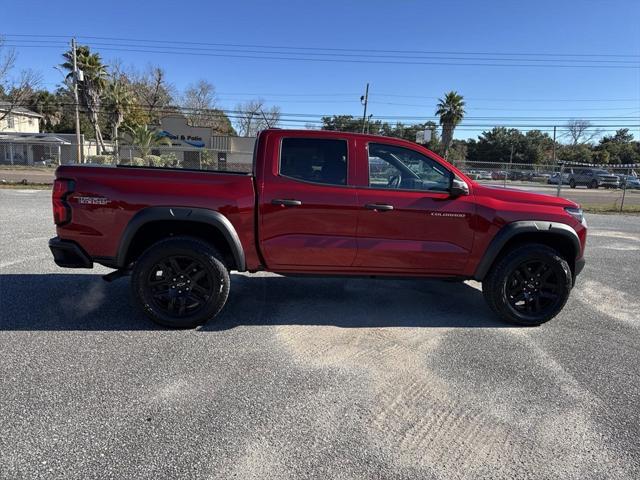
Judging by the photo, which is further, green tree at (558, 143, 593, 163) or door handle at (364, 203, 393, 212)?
green tree at (558, 143, 593, 163)

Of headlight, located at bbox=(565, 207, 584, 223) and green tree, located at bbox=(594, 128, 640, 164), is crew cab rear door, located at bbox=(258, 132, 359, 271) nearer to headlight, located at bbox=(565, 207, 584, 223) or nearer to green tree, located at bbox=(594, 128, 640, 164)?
headlight, located at bbox=(565, 207, 584, 223)

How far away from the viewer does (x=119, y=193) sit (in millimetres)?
4020

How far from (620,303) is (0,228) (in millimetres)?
10393

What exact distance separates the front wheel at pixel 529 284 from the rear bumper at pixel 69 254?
386 centimetres

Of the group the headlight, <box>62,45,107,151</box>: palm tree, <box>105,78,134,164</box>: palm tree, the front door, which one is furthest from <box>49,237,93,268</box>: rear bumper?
<box>105,78,134,164</box>: palm tree

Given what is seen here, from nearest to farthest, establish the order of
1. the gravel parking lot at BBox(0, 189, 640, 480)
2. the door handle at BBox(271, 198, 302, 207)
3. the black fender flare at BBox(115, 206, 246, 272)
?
the gravel parking lot at BBox(0, 189, 640, 480), the black fender flare at BBox(115, 206, 246, 272), the door handle at BBox(271, 198, 302, 207)

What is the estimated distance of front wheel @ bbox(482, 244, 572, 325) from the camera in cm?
445

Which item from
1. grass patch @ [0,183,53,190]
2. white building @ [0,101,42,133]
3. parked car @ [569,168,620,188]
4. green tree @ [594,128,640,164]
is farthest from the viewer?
green tree @ [594,128,640,164]

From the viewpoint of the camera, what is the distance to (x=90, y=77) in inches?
1572

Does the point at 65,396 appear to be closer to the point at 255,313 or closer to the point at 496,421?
the point at 255,313

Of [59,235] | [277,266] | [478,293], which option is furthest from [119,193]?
[478,293]

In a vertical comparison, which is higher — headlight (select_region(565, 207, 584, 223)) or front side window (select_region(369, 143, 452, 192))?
front side window (select_region(369, 143, 452, 192))

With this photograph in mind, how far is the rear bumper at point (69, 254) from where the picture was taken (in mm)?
4117

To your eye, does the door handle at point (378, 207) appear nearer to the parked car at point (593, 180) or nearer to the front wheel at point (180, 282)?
the front wheel at point (180, 282)
